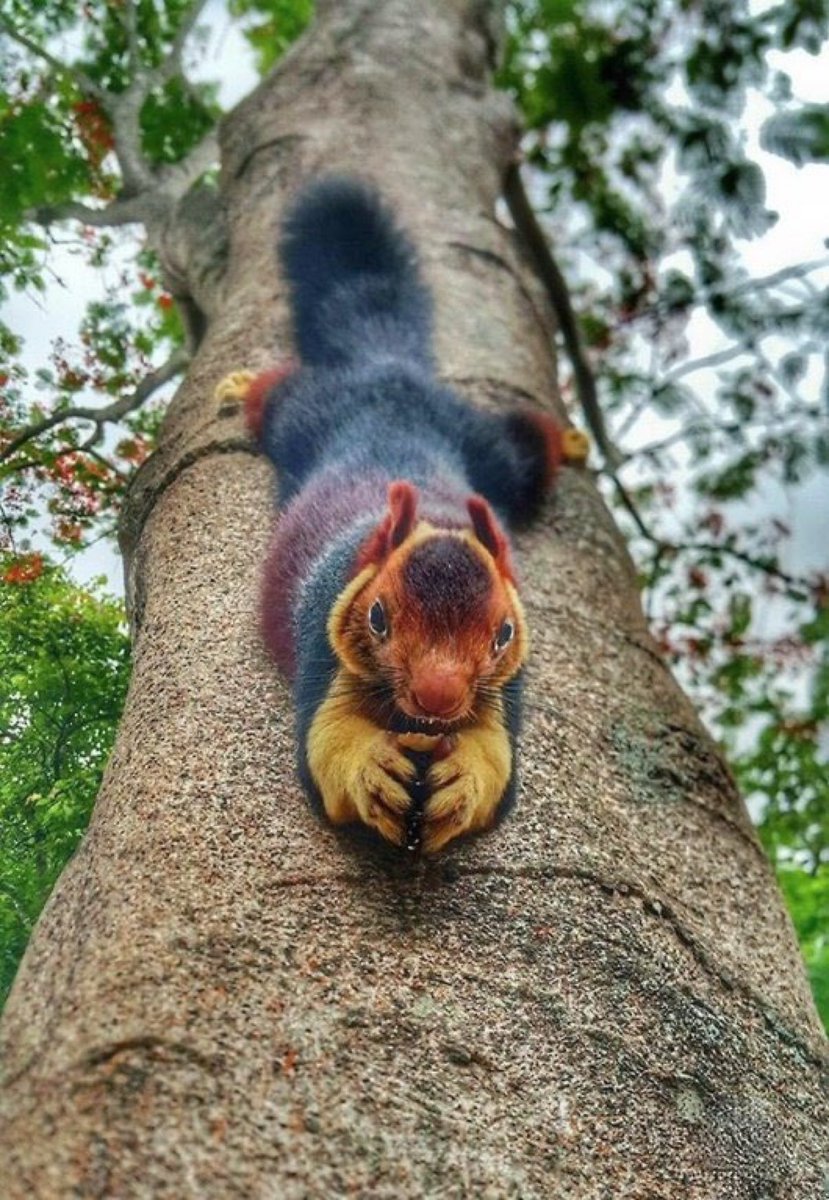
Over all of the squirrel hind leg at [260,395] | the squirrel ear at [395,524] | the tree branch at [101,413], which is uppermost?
the squirrel hind leg at [260,395]

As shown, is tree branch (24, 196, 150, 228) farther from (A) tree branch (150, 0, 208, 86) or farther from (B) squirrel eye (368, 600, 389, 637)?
(B) squirrel eye (368, 600, 389, 637)

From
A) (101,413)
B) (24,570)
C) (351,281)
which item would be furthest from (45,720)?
(351,281)

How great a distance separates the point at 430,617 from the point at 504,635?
0.13 metres

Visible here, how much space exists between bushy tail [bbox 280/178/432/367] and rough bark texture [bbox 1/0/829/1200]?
1.84 ft

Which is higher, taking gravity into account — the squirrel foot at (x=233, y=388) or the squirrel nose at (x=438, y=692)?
the squirrel foot at (x=233, y=388)

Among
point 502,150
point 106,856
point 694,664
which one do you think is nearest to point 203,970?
point 106,856

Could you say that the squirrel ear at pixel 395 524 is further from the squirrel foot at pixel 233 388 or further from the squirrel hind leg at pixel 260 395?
the squirrel foot at pixel 233 388

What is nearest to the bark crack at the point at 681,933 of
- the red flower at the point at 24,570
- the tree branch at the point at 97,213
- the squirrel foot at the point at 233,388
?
the red flower at the point at 24,570

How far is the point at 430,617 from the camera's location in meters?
1.25

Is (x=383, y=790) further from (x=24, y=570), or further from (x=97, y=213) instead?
(x=97, y=213)

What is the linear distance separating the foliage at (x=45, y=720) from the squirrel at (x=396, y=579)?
0.26 meters

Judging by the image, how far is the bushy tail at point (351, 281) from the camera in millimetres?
2400

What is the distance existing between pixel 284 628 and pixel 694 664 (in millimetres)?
2435

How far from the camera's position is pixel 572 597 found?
1984 millimetres
